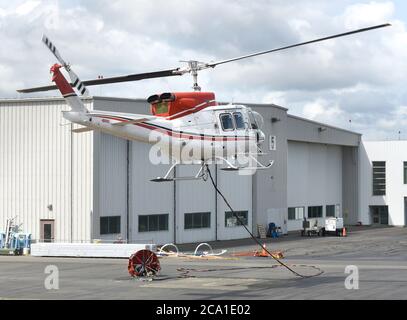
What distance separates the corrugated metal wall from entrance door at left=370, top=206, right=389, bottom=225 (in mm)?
43664

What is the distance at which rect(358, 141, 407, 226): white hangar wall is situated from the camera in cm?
8125

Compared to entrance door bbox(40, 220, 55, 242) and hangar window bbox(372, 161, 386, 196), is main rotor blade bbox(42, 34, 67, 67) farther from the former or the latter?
hangar window bbox(372, 161, 386, 196)

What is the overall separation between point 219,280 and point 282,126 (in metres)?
35.9

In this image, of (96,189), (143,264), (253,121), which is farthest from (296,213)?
(253,121)

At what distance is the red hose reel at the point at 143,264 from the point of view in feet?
110

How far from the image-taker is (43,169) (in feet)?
164

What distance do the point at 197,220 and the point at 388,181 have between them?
104 feet

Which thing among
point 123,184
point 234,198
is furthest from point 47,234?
point 234,198

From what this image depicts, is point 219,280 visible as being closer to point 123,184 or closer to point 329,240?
point 123,184

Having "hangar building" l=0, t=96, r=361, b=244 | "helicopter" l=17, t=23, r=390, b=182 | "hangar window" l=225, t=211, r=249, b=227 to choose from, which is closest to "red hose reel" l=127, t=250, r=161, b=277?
"helicopter" l=17, t=23, r=390, b=182

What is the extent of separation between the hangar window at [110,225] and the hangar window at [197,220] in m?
7.22

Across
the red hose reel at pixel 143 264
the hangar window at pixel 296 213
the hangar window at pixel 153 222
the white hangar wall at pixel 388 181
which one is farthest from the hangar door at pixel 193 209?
the white hangar wall at pixel 388 181
